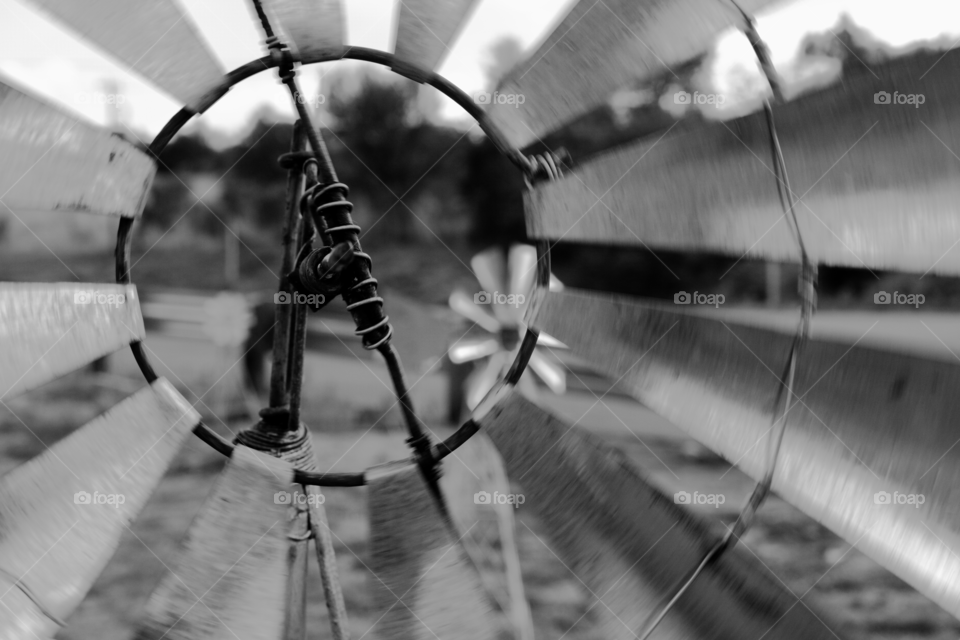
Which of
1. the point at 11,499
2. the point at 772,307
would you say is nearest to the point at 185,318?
the point at 772,307

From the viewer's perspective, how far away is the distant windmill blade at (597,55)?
0.40m

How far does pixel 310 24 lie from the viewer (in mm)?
396

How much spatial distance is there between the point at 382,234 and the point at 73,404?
2.08 metres

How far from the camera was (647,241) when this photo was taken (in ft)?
1.37

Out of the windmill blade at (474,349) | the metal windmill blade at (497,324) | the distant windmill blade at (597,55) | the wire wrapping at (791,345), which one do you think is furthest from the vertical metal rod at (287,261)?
the windmill blade at (474,349)

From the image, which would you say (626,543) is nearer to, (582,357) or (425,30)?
(582,357)

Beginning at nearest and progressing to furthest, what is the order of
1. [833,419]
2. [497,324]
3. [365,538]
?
[833,419] < [497,324] < [365,538]

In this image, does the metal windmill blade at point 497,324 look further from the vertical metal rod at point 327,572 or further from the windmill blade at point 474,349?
the vertical metal rod at point 327,572

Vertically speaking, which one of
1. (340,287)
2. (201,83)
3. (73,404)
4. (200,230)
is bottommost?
(73,404)

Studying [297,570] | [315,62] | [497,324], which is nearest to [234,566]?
[297,570]

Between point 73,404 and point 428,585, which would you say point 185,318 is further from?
point 428,585

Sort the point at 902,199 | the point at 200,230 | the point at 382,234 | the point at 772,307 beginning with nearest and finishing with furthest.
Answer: the point at 902,199
the point at 772,307
the point at 200,230
the point at 382,234

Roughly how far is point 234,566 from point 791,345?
358mm

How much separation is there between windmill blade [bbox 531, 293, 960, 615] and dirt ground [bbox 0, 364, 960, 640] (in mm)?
1339
